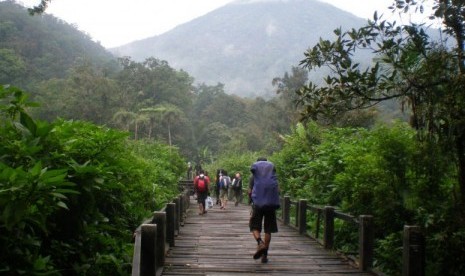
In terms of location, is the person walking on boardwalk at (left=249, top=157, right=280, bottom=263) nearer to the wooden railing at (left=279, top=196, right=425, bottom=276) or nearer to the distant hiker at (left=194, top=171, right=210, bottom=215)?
the wooden railing at (left=279, top=196, right=425, bottom=276)

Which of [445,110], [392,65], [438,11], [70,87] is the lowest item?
[445,110]

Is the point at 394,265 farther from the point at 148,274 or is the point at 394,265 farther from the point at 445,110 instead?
the point at 148,274

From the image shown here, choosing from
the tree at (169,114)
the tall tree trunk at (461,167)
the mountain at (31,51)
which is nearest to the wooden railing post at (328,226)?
the tall tree trunk at (461,167)

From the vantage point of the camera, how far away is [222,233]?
417 inches

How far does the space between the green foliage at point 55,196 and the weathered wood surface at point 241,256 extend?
4.33ft

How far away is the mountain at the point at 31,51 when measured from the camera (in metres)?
51.8

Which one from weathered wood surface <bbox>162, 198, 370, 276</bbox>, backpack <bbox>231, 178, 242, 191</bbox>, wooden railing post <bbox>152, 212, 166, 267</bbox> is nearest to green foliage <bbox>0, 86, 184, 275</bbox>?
wooden railing post <bbox>152, 212, 166, 267</bbox>

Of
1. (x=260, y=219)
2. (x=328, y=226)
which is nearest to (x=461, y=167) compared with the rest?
(x=260, y=219)

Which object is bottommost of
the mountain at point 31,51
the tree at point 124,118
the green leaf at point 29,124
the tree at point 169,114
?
the green leaf at point 29,124

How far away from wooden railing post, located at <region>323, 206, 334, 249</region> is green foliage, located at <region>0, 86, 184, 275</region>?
3.66m

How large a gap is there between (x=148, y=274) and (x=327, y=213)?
379 cm

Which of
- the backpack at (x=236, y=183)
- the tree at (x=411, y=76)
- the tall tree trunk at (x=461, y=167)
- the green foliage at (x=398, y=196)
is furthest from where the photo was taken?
the backpack at (x=236, y=183)

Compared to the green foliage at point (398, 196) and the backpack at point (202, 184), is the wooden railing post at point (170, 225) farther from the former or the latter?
the backpack at point (202, 184)

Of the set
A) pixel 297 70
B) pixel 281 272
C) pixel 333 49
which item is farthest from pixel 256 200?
pixel 297 70
